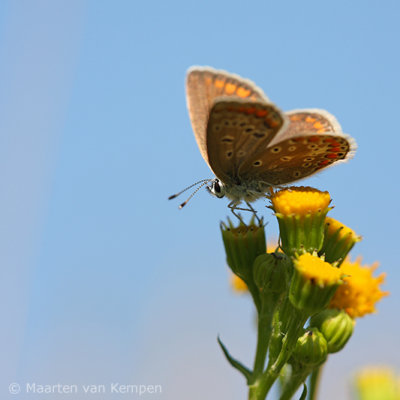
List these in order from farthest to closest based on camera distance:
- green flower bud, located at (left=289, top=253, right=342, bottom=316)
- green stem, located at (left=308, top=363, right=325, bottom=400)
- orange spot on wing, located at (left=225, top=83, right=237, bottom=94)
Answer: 1. orange spot on wing, located at (left=225, top=83, right=237, bottom=94)
2. green stem, located at (left=308, top=363, right=325, bottom=400)
3. green flower bud, located at (left=289, top=253, right=342, bottom=316)

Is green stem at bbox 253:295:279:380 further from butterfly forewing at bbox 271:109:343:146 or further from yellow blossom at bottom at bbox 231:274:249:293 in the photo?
yellow blossom at bottom at bbox 231:274:249:293

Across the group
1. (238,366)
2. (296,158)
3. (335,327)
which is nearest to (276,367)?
(238,366)

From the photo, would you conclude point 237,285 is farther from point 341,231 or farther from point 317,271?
point 317,271

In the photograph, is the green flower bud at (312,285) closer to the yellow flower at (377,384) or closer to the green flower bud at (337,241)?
the green flower bud at (337,241)

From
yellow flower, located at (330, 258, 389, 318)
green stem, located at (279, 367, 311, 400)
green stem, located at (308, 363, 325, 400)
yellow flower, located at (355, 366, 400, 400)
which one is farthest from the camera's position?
yellow flower, located at (355, 366, 400, 400)

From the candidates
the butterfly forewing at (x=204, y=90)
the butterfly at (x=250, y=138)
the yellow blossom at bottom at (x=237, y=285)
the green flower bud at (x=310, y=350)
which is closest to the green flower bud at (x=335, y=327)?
the green flower bud at (x=310, y=350)

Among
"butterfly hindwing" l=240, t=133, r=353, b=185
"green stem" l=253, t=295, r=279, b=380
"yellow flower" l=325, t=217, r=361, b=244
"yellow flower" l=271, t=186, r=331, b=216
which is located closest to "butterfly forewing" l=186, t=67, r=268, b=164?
"butterfly hindwing" l=240, t=133, r=353, b=185
